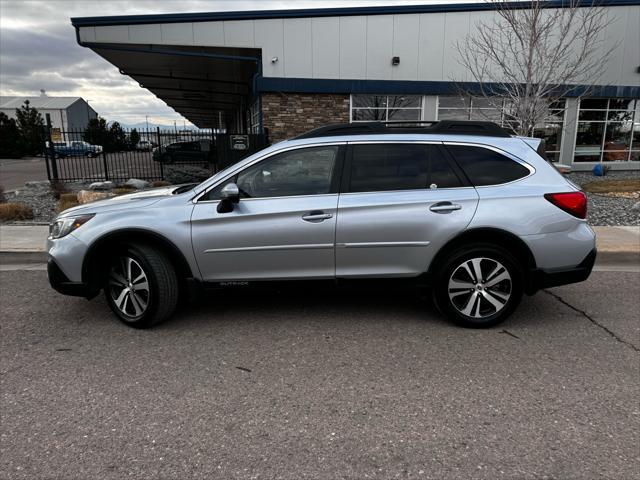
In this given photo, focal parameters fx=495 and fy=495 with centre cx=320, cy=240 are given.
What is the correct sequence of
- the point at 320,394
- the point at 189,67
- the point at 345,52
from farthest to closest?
Answer: the point at 189,67, the point at 345,52, the point at 320,394

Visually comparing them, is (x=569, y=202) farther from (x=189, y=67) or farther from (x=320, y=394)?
(x=189, y=67)

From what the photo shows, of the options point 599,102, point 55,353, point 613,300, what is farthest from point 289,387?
point 599,102

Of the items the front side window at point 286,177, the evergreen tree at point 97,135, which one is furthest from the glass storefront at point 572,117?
the front side window at point 286,177

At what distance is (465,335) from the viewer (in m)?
4.28

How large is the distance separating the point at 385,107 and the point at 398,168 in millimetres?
14173

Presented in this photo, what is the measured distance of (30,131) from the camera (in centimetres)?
4966

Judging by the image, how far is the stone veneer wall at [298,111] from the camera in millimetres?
17062

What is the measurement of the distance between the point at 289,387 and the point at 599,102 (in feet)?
65.5

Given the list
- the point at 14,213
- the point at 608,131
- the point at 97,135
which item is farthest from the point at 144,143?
the point at 608,131

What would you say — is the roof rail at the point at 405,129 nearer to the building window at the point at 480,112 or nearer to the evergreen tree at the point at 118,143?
the building window at the point at 480,112

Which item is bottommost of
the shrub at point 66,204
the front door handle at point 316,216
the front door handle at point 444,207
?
the shrub at point 66,204

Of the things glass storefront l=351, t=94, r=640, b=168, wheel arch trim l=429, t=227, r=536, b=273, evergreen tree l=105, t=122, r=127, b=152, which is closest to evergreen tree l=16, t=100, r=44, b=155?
evergreen tree l=105, t=122, r=127, b=152

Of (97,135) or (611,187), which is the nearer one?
(611,187)

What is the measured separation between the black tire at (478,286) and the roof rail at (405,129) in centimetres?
109
